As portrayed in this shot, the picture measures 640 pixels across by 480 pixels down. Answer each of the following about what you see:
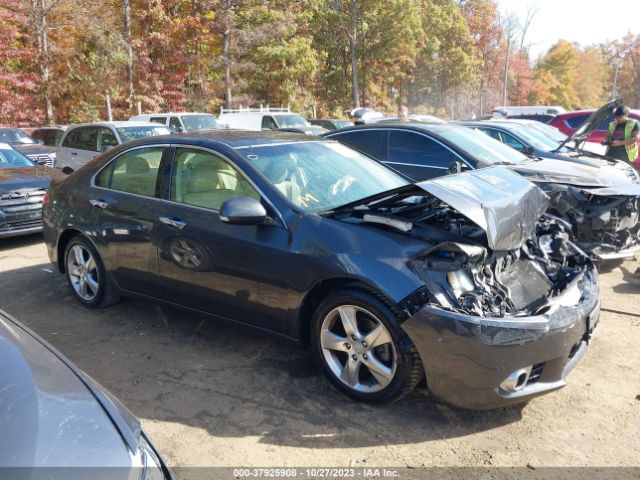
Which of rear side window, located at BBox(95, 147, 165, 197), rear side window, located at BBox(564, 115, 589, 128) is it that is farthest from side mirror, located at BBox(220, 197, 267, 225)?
rear side window, located at BBox(564, 115, 589, 128)

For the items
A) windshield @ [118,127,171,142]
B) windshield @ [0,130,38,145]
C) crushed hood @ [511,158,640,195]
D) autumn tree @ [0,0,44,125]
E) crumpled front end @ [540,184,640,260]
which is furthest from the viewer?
autumn tree @ [0,0,44,125]

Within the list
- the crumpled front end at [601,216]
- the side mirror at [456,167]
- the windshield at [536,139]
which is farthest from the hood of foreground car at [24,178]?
the windshield at [536,139]

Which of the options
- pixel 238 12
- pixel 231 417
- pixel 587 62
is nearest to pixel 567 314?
pixel 231 417

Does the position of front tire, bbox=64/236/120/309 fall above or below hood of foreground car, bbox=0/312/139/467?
below

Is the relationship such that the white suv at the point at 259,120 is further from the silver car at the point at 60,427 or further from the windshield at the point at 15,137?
the silver car at the point at 60,427

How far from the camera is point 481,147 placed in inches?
277

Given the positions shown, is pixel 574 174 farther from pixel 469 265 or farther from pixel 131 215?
pixel 131 215

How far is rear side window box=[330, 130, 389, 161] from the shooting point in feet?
24.5

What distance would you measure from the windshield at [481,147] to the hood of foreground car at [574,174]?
0.75 feet

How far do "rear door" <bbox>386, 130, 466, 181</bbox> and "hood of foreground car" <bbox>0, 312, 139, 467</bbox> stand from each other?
210 inches

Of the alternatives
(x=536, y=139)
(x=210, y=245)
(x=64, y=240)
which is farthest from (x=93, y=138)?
(x=536, y=139)

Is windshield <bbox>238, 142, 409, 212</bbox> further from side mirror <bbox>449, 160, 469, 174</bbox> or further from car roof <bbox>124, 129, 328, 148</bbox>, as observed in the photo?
side mirror <bbox>449, 160, 469, 174</bbox>

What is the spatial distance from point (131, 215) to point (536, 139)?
23.6 ft

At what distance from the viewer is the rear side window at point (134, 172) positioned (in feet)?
14.0
